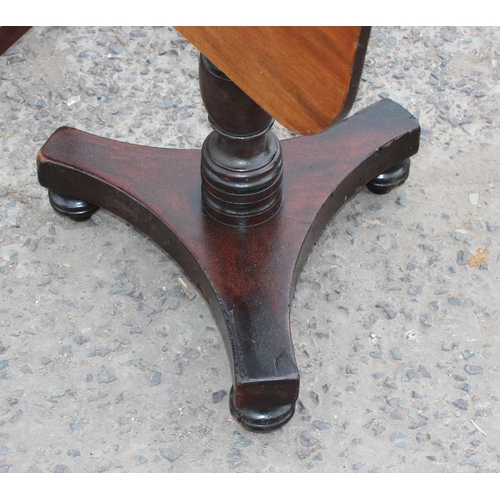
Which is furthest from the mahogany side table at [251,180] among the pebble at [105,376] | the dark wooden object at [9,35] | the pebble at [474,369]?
the dark wooden object at [9,35]

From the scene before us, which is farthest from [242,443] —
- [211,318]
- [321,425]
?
[211,318]

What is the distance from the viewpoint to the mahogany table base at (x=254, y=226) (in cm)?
144

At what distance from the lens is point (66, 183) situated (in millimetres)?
1706

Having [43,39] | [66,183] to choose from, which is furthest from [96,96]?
[66,183]

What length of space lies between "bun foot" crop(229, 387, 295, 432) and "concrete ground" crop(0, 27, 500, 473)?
0.10ft

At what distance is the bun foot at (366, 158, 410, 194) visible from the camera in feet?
5.94

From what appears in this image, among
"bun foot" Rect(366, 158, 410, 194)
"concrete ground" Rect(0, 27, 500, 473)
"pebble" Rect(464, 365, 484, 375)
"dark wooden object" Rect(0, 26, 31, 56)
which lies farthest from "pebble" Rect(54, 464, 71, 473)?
"dark wooden object" Rect(0, 26, 31, 56)

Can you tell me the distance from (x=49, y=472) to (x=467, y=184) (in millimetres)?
1087

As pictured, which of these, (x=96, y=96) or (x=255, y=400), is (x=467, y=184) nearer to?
(x=255, y=400)

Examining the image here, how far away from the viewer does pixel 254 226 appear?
1572 mm

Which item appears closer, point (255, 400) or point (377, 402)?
point (255, 400)

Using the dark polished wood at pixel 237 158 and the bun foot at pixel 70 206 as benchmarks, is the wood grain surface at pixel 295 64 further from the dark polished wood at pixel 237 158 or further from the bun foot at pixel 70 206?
the bun foot at pixel 70 206

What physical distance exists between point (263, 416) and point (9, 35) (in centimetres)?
122

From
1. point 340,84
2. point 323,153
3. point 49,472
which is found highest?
point 340,84
